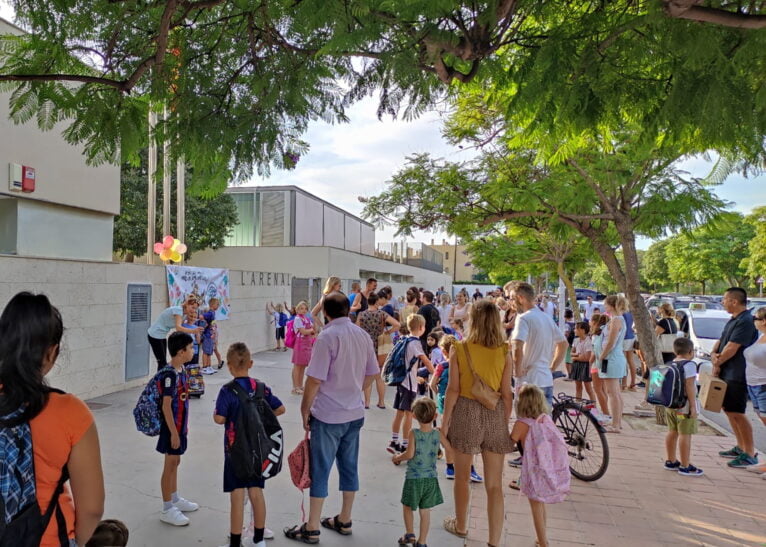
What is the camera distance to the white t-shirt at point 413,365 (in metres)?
5.50

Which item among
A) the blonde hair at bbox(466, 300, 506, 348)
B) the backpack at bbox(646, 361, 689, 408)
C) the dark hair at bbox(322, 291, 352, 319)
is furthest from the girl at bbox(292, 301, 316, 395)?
the backpack at bbox(646, 361, 689, 408)

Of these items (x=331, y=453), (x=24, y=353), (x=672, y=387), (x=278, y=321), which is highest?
(x=24, y=353)

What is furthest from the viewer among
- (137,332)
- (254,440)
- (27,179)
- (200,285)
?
(200,285)

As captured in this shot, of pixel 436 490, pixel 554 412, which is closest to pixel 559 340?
pixel 554 412

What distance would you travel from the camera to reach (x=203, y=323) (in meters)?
9.78

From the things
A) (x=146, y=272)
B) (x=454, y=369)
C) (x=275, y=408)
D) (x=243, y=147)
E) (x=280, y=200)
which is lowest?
(x=275, y=408)

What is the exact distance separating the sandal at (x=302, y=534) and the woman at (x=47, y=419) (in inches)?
82.4

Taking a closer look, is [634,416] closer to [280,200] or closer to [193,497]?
[193,497]

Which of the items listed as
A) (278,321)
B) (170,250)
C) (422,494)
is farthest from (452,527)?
(278,321)

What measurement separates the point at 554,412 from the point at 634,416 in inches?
120

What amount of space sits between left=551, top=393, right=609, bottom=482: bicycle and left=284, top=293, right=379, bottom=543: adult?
2.52 metres

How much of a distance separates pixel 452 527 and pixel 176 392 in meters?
2.31

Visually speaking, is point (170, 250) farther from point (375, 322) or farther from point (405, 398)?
point (405, 398)

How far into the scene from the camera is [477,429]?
352 cm
